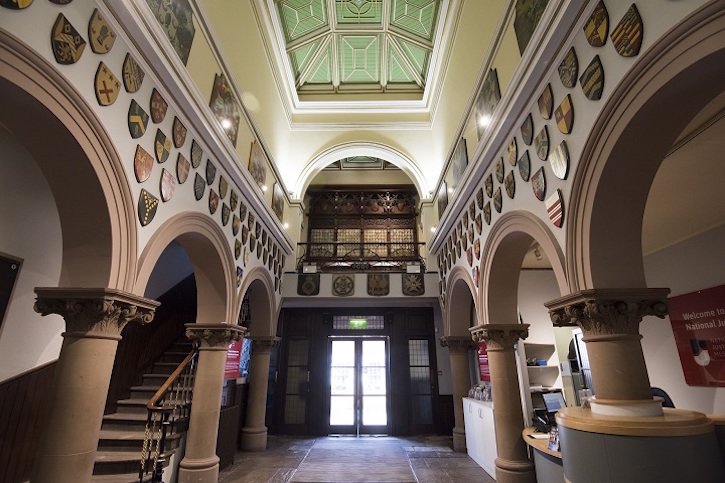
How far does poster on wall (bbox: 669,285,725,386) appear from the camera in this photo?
456cm

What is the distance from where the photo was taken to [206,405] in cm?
482

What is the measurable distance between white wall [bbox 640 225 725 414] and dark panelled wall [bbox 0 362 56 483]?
797 cm

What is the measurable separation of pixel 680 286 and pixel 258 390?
7.60 metres

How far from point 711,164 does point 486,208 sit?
7.22ft

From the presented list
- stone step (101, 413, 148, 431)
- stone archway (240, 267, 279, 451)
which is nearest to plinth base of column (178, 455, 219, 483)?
stone step (101, 413, 148, 431)

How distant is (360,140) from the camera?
9289 millimetres

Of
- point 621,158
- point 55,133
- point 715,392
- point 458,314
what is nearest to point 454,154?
point 458,314

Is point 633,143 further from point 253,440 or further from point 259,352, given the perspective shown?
point 253,440

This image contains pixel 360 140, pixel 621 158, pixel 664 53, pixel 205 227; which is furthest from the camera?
pixel 360 140

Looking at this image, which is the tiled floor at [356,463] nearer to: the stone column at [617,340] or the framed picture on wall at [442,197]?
the stone column at [617,340]

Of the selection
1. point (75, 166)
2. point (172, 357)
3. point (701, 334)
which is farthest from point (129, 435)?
point (701, 334)

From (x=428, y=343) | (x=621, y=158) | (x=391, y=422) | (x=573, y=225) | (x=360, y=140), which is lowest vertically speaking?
(x=391, y=422)

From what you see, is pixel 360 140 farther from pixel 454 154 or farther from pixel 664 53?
pixel 664 53

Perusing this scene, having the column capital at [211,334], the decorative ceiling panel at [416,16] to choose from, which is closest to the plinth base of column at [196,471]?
the column capital at [211,334]
